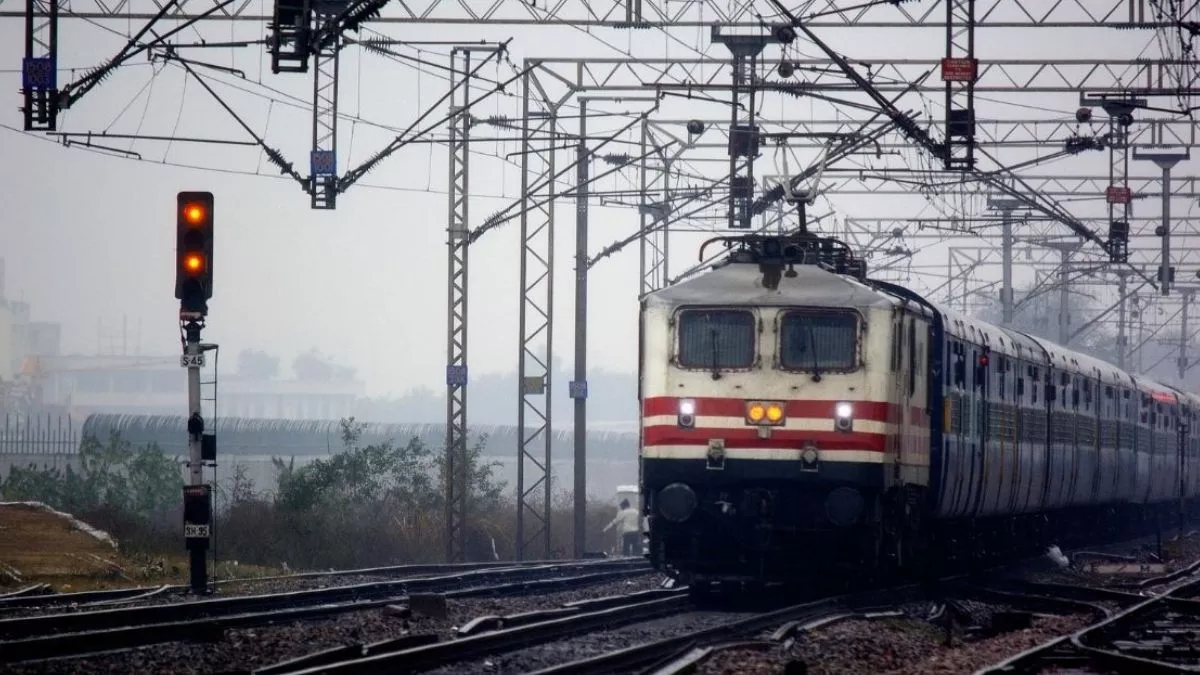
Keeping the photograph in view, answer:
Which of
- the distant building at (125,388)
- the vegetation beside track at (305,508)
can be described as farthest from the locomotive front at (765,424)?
the distant building at (125,388)

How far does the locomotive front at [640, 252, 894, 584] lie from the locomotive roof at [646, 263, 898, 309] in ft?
0.06

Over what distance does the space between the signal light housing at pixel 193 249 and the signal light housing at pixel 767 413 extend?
575 centimetres

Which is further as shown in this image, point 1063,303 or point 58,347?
point 58,347

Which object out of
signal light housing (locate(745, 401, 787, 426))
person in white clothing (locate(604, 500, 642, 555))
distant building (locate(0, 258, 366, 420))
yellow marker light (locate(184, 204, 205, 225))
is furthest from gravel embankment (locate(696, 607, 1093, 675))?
distant building (locate(0, 258, 366, 420))

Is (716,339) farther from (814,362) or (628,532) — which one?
(628,532)

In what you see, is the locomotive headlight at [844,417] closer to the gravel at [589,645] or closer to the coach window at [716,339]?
the coach window at [716,339]

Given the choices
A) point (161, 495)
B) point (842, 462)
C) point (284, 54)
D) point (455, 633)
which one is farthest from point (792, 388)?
point (161, 495)

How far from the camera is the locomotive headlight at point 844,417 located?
1719cm

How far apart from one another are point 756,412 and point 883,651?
364 centimetres

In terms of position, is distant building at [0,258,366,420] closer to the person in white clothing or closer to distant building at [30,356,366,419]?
distant building at [30,356,366,419]

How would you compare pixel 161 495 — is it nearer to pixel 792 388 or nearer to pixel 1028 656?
pixel 792 388

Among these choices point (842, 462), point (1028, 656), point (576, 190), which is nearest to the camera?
point (1028, 656)

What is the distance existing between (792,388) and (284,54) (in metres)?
6.47

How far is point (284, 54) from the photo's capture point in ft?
62.3
